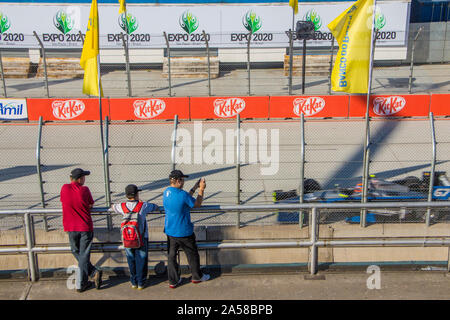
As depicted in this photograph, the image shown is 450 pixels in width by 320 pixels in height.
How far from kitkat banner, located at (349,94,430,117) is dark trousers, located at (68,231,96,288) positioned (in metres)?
12.7

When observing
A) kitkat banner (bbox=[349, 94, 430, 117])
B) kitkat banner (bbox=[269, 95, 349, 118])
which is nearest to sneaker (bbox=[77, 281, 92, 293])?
kitkat banner (bbox=[269, 95, 349, 118])

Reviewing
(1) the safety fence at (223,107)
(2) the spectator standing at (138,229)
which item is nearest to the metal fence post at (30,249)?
(2) the spectator standing at (138,229)

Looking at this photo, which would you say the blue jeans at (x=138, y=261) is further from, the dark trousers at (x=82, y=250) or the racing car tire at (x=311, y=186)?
the racing car tire at (x=311, y=186)

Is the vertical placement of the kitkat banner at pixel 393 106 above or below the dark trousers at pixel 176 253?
above

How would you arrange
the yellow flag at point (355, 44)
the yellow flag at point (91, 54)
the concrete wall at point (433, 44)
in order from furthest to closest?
1. the concrete wall at point (433, 44)
2. the yellow flag at point (91, 54)
3. the yellow flag at point (355, 44)

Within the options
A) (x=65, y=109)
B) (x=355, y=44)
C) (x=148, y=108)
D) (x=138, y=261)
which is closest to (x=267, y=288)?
(x=138, y=261)

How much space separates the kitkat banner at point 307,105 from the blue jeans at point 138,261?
38.4ft

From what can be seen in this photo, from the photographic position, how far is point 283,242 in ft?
19.4

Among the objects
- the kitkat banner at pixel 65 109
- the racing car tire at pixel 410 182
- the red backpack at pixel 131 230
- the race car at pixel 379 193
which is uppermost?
the kitkat banner at pixel 65 109

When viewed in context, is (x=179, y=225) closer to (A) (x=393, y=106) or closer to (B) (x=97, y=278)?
(B) (x=97, y=278)

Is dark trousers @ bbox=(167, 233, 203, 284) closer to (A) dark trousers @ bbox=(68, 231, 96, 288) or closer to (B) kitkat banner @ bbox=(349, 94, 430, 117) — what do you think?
(A) dark trousers @ bbox=(68, 231, 96, 288)

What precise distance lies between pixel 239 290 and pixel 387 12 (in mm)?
20412

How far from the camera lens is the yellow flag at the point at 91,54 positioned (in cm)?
723

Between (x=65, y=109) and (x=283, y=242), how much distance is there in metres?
12.3
